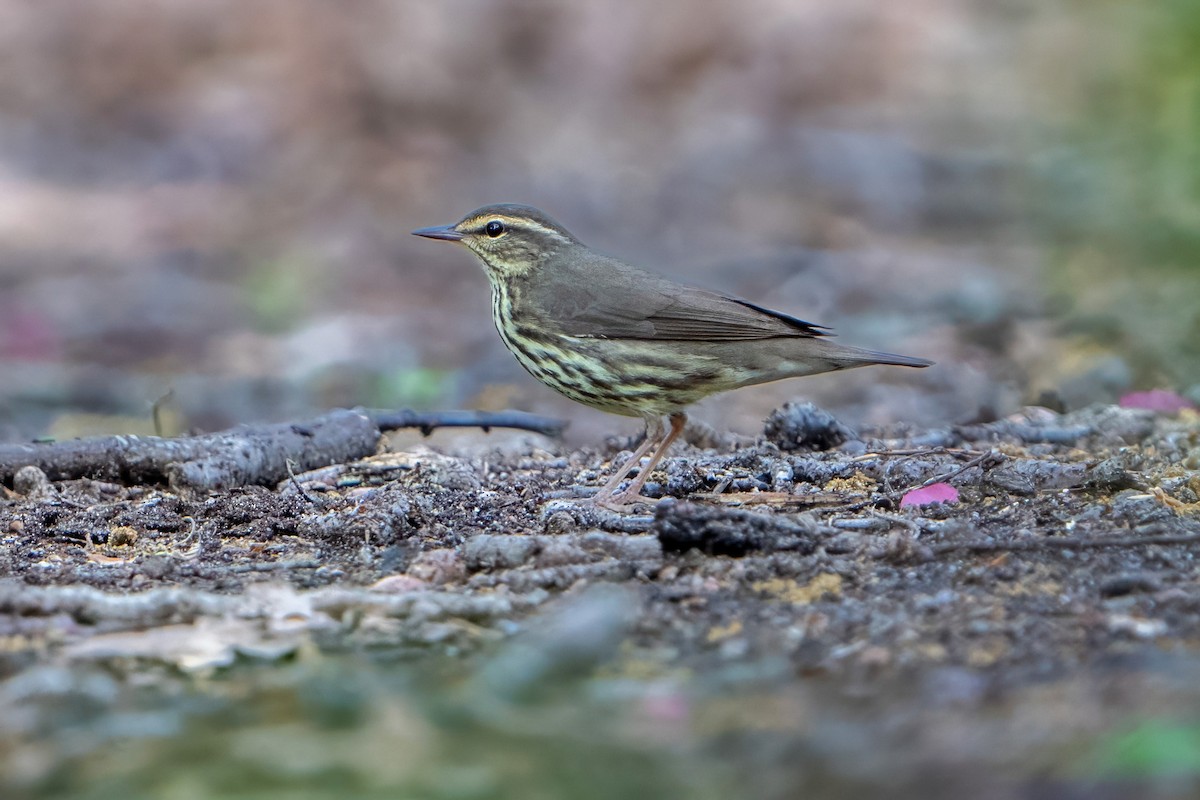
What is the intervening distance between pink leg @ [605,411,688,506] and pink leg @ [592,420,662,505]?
0.04 meters

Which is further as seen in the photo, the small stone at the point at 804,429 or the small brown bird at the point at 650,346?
the small stone at the point at 804,429

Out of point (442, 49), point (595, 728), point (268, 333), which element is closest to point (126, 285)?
point (268, 333)

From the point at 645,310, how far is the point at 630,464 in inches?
27.7

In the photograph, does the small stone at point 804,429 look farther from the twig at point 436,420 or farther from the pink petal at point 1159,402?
the pink petal at point 1159,402

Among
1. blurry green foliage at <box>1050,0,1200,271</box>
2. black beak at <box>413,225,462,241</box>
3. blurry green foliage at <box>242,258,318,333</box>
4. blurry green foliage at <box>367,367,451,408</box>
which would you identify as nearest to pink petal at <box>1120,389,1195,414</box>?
blurry green foliage at <box>1050,0,1200,271</box>

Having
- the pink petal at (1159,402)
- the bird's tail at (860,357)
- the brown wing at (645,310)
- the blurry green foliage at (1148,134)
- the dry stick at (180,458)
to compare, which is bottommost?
the dry stick at (180,458)

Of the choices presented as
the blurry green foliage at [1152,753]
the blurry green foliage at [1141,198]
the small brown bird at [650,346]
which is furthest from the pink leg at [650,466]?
the blurry green foliage at [1141,198]

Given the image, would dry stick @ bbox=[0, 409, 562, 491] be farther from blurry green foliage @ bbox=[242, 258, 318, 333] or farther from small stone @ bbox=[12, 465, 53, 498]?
blurry green foliage @ bbox=[242, 258, 318, 333]

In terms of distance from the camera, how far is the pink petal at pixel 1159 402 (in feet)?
22.8

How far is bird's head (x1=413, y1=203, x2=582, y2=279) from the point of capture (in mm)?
6871

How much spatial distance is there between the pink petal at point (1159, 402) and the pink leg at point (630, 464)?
7.86 feet

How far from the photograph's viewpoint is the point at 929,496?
5.21m

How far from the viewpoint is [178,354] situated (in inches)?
454

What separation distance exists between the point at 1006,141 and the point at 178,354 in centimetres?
942
